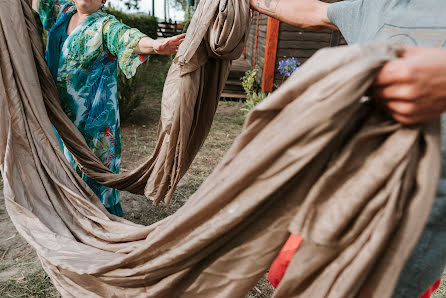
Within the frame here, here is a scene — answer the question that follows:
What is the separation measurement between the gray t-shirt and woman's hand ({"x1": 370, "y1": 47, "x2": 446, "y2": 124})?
0.31 metres

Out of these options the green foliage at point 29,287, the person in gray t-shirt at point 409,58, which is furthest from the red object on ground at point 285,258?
the green foliage at point 29,287

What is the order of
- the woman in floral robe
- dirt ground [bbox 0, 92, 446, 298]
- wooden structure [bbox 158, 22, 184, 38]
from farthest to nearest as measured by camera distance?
wooden structure [bbox 158, 22, 184, 38] < dirt ground [bbox 0, 92, 446, 298] < the woman in floral robe

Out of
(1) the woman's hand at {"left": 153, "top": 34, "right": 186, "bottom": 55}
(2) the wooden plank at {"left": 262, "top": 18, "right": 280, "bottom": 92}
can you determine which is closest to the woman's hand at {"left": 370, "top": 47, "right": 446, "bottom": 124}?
(1) the woman's hand at {"left": 153, "top": 34, "right": 186, "bottom": 55}

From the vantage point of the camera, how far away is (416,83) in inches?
27.0

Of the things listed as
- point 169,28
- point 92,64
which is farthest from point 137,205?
point 169,28

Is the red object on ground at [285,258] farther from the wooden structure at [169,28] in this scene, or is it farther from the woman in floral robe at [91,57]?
the wooden structure at [169,28]

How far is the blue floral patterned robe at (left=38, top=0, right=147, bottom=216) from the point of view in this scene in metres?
2.09

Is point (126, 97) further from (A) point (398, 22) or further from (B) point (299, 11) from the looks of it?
(A) point (398, 22)

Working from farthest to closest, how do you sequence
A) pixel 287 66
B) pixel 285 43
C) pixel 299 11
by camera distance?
pixel 285 43, pixel 287 66, pixel 299 11

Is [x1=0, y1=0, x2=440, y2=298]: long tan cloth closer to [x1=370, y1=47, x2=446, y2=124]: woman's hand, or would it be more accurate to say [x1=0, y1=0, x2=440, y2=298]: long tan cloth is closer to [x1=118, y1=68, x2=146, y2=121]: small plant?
[x1=370, y1=47, x2=446, y2=124]: woman's hand

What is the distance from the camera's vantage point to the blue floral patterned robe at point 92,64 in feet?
6.87

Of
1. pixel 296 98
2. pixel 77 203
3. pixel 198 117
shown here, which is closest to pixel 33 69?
pixel 77 203

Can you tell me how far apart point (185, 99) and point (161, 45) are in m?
0.40

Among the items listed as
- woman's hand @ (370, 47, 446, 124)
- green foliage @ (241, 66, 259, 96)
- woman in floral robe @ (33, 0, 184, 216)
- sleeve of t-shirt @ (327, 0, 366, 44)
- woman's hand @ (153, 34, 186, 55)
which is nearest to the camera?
woman's hand @ (370, 47, 446, 124)
